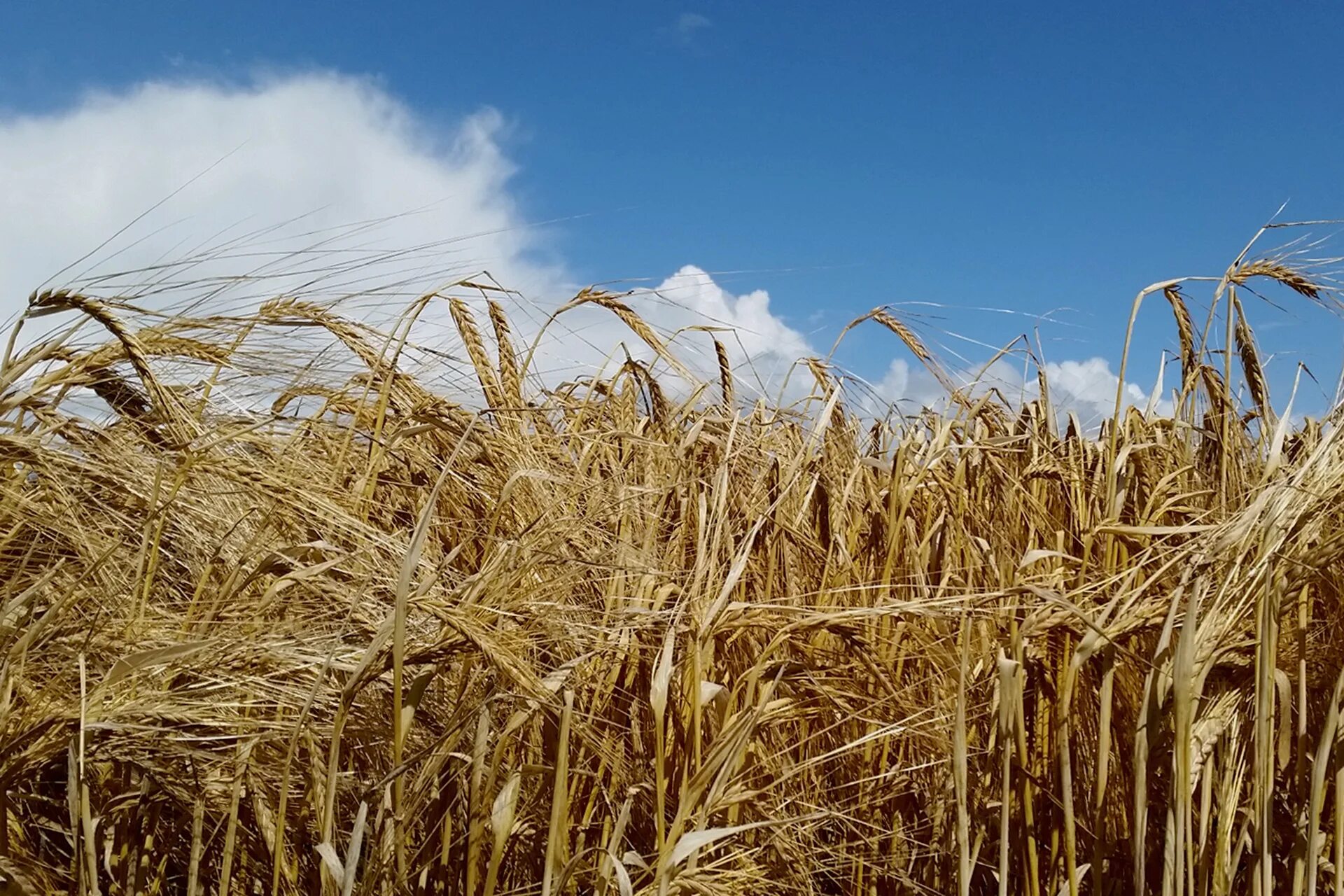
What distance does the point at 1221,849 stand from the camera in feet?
5.24

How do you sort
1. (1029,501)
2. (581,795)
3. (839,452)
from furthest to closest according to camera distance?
(839,452) < (1029,501) < (581,795)

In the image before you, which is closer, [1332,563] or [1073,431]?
[1332,563]

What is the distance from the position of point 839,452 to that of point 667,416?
1.43ft

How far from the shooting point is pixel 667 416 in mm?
2709

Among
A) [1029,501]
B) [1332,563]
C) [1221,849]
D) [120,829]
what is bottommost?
[120,829]

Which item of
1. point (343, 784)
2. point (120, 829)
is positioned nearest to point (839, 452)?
point (343, 784)

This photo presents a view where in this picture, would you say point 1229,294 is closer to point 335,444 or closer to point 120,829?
point 335,444

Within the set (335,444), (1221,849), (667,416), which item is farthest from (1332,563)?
(335,444)

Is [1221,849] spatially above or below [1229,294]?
below

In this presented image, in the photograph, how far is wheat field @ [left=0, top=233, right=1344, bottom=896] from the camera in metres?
1.49

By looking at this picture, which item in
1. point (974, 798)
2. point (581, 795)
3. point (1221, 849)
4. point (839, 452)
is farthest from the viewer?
point (839, 452)

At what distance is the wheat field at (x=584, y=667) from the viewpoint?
1.49m

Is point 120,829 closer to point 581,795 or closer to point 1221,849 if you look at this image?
point 581,795

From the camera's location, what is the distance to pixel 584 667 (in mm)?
1672
